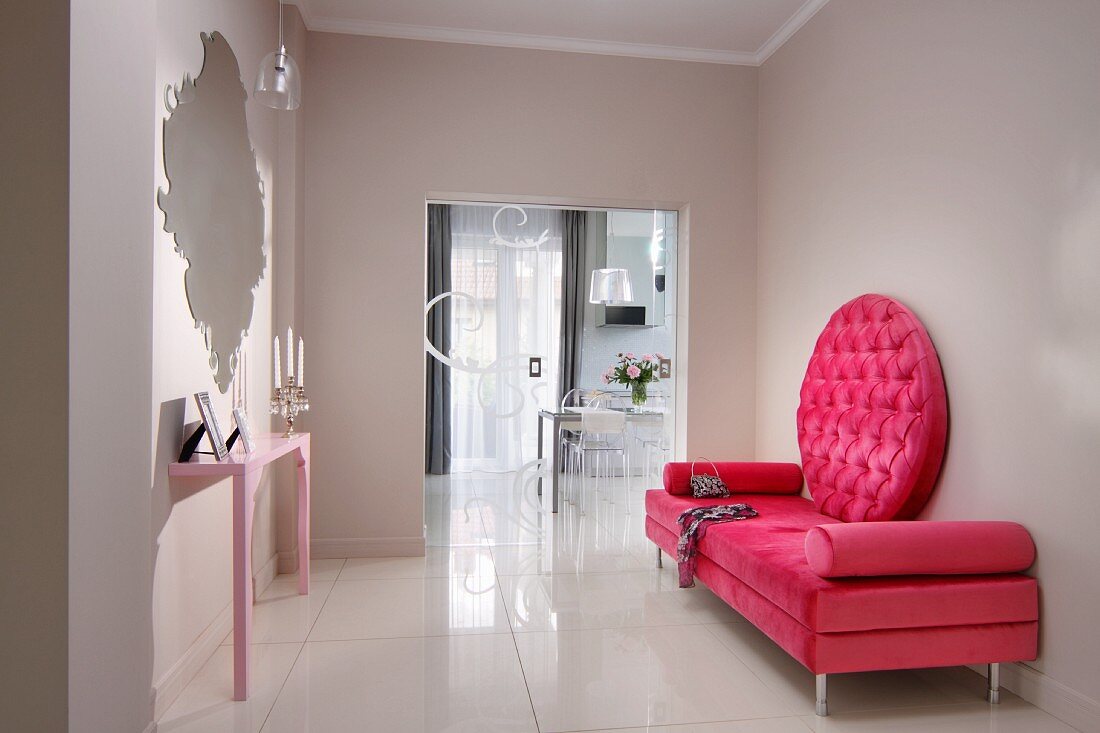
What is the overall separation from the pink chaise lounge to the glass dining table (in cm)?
106

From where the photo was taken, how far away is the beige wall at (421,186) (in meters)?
4.32

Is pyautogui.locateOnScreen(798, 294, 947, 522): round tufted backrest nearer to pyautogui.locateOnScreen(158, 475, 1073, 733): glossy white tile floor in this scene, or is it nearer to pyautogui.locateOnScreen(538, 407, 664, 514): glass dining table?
pyautogui.locateOnScreen(158, 475, 1073, 733): glossy white tile floor

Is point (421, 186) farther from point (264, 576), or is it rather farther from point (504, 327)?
point (264, 576)

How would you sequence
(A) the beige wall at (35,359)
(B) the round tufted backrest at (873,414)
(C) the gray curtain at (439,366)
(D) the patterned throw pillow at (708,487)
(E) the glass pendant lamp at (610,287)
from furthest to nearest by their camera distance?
(C) the gray curtain at (439,366)
(E) the glass pendant lamp at (610,287)
(D) the patterned throw pillow at (708,487)
(B) the round tufted backrest at (873,414)
(A) the beige wall at (35,359)

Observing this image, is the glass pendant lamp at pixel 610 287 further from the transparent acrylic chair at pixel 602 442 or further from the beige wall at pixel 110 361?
the beige wall at pixel 110 361

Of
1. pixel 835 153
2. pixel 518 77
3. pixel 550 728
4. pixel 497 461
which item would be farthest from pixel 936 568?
pixel 518 77

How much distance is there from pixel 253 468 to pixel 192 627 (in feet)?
2.18

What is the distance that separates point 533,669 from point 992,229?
2.39m

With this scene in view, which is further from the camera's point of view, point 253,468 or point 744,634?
point 744,634

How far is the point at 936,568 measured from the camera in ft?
8.07

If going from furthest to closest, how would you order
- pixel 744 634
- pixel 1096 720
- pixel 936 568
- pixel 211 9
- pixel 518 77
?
1. pixel 518 77
2. pixel 744 634
3. pixel 211 9
4. pixel 936 568
5. pixel 1096 720

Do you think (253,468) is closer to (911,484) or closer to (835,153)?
(911,484)

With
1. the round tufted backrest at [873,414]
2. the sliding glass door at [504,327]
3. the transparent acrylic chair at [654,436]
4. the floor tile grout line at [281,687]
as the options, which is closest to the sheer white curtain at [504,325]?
the sliding glass door at [504,327]

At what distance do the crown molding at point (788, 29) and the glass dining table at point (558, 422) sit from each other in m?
2.40
